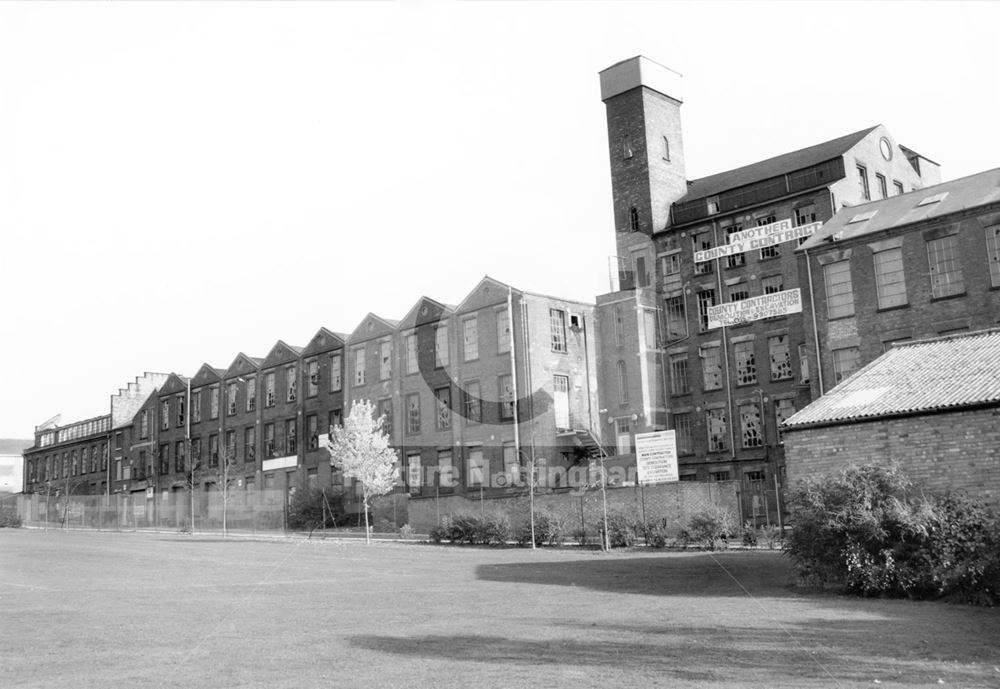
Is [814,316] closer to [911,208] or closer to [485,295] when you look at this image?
[911,208]

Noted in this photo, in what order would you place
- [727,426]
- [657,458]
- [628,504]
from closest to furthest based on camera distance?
1. [628,504]
2. [657,458]
3. [727,426]

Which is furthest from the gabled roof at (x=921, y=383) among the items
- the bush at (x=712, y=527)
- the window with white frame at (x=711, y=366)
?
the window with white frame at (x=711, y=366)

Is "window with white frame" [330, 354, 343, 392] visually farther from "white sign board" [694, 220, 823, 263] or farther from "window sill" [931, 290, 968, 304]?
"window sill" [931, 290, 968, 304]

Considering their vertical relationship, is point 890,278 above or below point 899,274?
below

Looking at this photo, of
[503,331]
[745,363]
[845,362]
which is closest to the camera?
[845,362]

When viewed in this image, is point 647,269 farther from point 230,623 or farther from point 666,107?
point 230,623

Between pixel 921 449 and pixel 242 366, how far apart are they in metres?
53.7

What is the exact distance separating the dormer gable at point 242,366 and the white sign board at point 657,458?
115ft

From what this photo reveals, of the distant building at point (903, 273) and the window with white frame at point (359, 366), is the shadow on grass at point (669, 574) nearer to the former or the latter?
the distant building at point (903, 273)

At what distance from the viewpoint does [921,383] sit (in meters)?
19.8

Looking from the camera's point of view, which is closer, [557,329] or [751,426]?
[751,426]

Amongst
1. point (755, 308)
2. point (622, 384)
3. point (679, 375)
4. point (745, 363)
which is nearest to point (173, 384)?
point (622, 384)

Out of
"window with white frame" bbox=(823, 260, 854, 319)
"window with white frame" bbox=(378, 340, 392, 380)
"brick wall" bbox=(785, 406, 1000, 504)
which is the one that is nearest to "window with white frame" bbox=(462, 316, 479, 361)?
"window with white frame" bbox=(378, 340, 392, 380)

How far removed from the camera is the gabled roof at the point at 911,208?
116 feet
